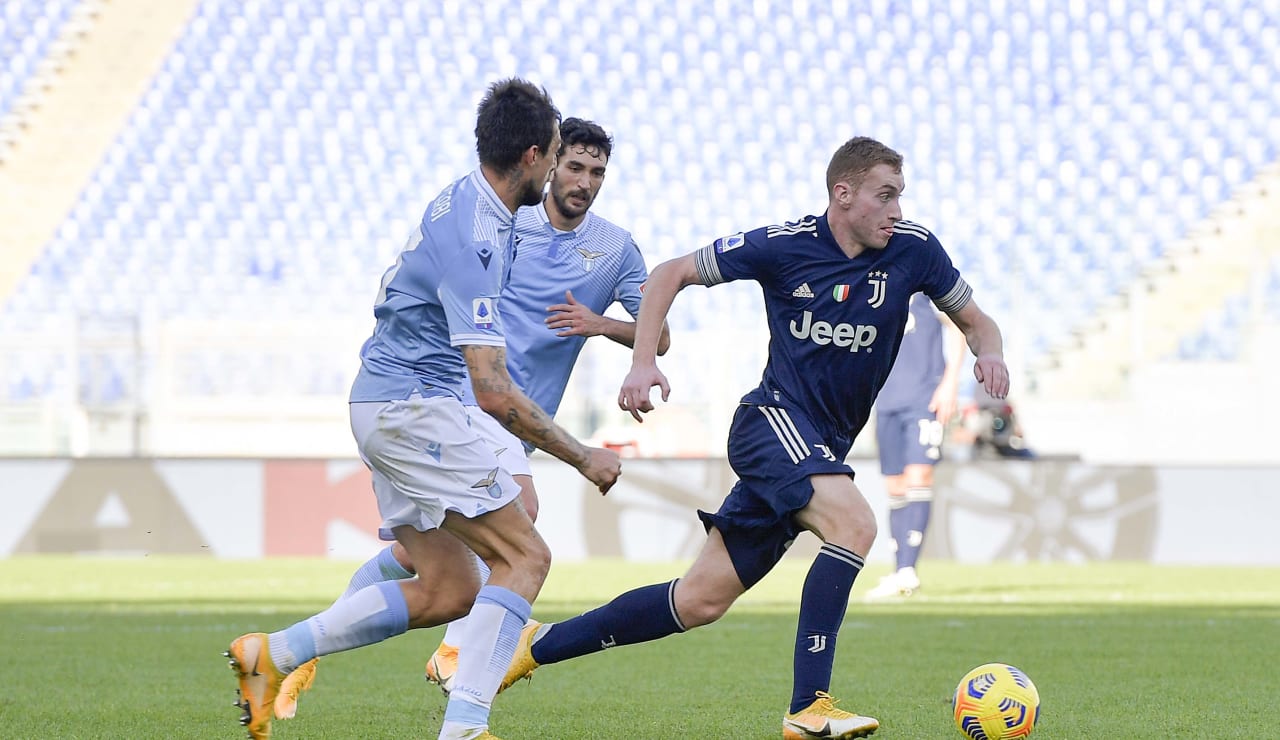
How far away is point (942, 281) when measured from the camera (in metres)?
4.91

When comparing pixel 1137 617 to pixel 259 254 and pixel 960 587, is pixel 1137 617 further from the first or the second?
pixel 259 254

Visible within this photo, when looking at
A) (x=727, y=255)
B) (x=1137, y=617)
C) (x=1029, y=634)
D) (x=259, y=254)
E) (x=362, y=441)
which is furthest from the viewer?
(x=259, y=254)

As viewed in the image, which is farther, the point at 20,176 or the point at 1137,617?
the point at 20,176

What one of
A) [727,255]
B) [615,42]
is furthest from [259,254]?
[727,255]

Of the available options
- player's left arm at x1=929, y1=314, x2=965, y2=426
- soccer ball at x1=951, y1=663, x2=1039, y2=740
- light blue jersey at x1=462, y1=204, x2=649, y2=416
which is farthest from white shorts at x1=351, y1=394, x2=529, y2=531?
player's left arm at x1=929, y1=314, x2=965, y2=426

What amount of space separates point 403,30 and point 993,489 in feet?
43.9

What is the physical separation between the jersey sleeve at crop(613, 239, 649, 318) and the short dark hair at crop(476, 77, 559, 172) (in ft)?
6.47

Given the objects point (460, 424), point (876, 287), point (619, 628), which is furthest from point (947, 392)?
Result: point (460, 424)

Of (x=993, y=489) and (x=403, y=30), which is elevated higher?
(x=403, y=30)

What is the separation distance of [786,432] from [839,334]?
1.09 ft

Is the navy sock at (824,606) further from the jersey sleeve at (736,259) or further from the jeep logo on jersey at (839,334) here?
the jersey sleeve at (736,259)

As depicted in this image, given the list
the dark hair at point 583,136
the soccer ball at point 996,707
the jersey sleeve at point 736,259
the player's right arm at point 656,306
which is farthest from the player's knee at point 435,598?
the dark hair at point 583,136

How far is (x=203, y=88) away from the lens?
23391mm

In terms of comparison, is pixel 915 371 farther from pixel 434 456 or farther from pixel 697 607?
pixel 434 456
